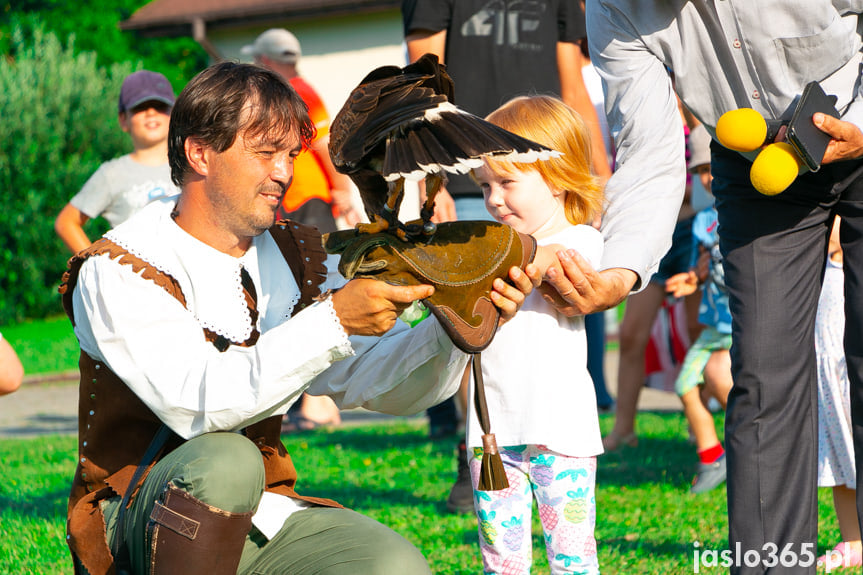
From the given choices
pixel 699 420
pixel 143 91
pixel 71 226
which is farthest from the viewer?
pixel 71 226

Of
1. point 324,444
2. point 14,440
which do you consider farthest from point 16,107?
point 324,444

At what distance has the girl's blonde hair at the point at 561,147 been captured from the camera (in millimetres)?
3025

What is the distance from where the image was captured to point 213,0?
1836 centimetres

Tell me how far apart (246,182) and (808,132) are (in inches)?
57.5

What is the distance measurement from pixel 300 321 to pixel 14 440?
5466 mm

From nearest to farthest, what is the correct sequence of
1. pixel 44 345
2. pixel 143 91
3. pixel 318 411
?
pixel 143 91, pixel 318 411, pixel 44 345

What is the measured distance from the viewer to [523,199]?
9.88ft

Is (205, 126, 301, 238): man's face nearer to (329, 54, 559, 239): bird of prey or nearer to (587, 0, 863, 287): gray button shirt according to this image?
(329, 54, 559, 239): bird of prey

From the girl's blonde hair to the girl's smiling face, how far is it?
0.9 inches

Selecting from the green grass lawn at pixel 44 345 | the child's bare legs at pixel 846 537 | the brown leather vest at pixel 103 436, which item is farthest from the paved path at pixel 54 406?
the brown leather vest at pixel 103 436

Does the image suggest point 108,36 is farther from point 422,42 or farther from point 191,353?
point 191,353

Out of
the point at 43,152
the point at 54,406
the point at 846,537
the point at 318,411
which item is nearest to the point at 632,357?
the point at 846,537

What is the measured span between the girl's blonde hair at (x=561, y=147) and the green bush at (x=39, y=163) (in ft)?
47.1

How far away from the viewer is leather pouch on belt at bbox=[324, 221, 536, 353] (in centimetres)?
229
